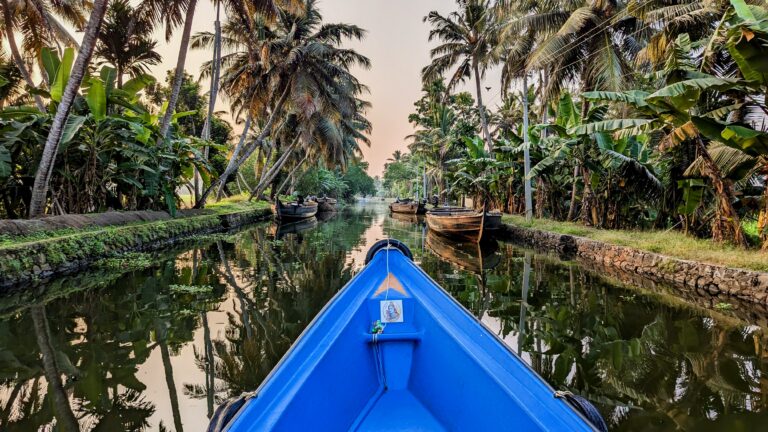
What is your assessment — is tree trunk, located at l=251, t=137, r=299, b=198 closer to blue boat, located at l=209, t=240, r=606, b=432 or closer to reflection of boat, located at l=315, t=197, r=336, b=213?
reflection of boat, located at l=315, t=197, r=336, b=213

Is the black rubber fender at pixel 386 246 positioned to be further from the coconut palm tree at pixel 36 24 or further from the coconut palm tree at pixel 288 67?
the coconut palm tree at pixel 288 67

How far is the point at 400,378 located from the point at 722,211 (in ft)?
24.1

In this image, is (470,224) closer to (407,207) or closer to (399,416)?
(399,416)

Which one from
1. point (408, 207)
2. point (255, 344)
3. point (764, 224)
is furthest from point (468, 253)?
point (408, 207)

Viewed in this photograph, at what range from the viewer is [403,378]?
2713 millimetres

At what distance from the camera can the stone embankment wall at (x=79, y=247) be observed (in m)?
5.33

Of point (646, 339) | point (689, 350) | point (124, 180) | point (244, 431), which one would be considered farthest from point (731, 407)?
point (124, 180)

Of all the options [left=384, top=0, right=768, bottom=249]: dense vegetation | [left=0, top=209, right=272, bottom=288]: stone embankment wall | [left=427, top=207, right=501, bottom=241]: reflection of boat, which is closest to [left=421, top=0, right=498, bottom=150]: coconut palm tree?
[left=384, top=0, right=768, bottom=249]: dense vegetation

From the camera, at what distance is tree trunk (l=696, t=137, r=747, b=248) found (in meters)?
6.38

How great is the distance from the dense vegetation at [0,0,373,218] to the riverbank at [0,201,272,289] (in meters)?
0.88

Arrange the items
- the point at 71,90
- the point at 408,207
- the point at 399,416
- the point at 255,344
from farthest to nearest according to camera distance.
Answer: the point at 408,207
the point at 71,90
the point at 255,344
the point at 399,416

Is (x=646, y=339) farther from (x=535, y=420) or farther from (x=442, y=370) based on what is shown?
(x=535, y=420)

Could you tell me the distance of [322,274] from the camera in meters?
7.03

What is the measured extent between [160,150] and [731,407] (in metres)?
12.3
